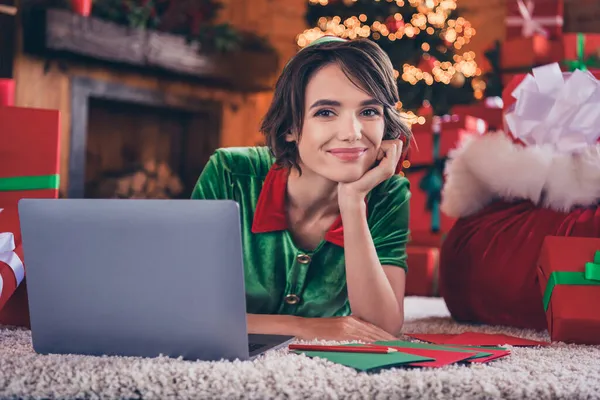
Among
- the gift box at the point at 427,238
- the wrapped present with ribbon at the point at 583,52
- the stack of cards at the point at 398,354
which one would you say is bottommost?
the gift box at the point at 427,238

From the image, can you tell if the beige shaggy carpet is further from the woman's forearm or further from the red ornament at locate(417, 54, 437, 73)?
the red ornament at locate(417, 54, 437, 73)

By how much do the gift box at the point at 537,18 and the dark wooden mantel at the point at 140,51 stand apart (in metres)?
1.62

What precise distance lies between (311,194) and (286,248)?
0.11 meters

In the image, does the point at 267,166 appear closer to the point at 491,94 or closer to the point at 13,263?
the point at 13,263

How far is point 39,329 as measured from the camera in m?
0.80

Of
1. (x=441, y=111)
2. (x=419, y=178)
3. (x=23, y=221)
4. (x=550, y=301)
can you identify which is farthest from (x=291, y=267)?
(x=441, y=111)

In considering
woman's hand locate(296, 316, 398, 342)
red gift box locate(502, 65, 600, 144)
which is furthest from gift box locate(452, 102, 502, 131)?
woman's hand locate(296, 316, 398, 342)

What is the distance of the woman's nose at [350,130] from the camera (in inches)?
43.6

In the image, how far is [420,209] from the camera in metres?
2.48

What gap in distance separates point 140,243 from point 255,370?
0.18 metres

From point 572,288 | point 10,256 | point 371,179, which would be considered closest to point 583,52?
point 572,288

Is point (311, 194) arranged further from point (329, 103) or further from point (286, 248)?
point (329, 103)

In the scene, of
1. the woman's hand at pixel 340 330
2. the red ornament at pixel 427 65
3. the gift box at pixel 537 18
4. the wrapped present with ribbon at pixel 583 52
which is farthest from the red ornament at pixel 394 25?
the woman's hand at pixel 340 330

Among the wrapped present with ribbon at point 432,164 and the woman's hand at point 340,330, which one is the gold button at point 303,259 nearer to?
the woman's hand at point 340,330
